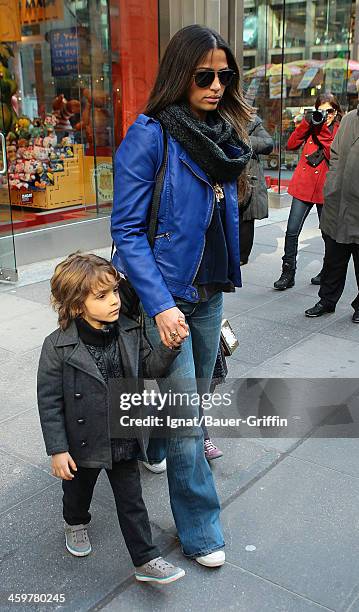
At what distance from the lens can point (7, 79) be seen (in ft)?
26.3

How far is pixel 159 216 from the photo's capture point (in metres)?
2.39

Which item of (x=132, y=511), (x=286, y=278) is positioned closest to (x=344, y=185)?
(x=286, y=278)

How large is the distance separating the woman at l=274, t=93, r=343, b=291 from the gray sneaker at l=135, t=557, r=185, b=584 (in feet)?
14.3

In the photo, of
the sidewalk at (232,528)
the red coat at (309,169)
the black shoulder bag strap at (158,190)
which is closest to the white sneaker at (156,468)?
the sidewalk at (232,528)

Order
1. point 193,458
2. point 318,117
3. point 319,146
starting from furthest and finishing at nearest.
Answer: point 319,146 < point 318,117 < point 193,458

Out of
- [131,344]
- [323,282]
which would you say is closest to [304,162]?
[323,282]

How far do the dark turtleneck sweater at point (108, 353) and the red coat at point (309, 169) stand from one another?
436 cm

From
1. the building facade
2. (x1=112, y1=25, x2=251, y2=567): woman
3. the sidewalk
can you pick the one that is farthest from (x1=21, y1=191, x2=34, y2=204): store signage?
(x1=112, y1=25, x2=251, y2=567): woman

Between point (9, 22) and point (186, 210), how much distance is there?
264 inches

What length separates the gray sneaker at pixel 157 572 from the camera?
8.07 feet

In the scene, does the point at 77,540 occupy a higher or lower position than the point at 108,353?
lower

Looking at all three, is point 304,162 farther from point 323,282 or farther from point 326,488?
point 326,488

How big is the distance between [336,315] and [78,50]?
16.8 feet

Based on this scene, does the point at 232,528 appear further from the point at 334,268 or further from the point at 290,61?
the point at 290,61
